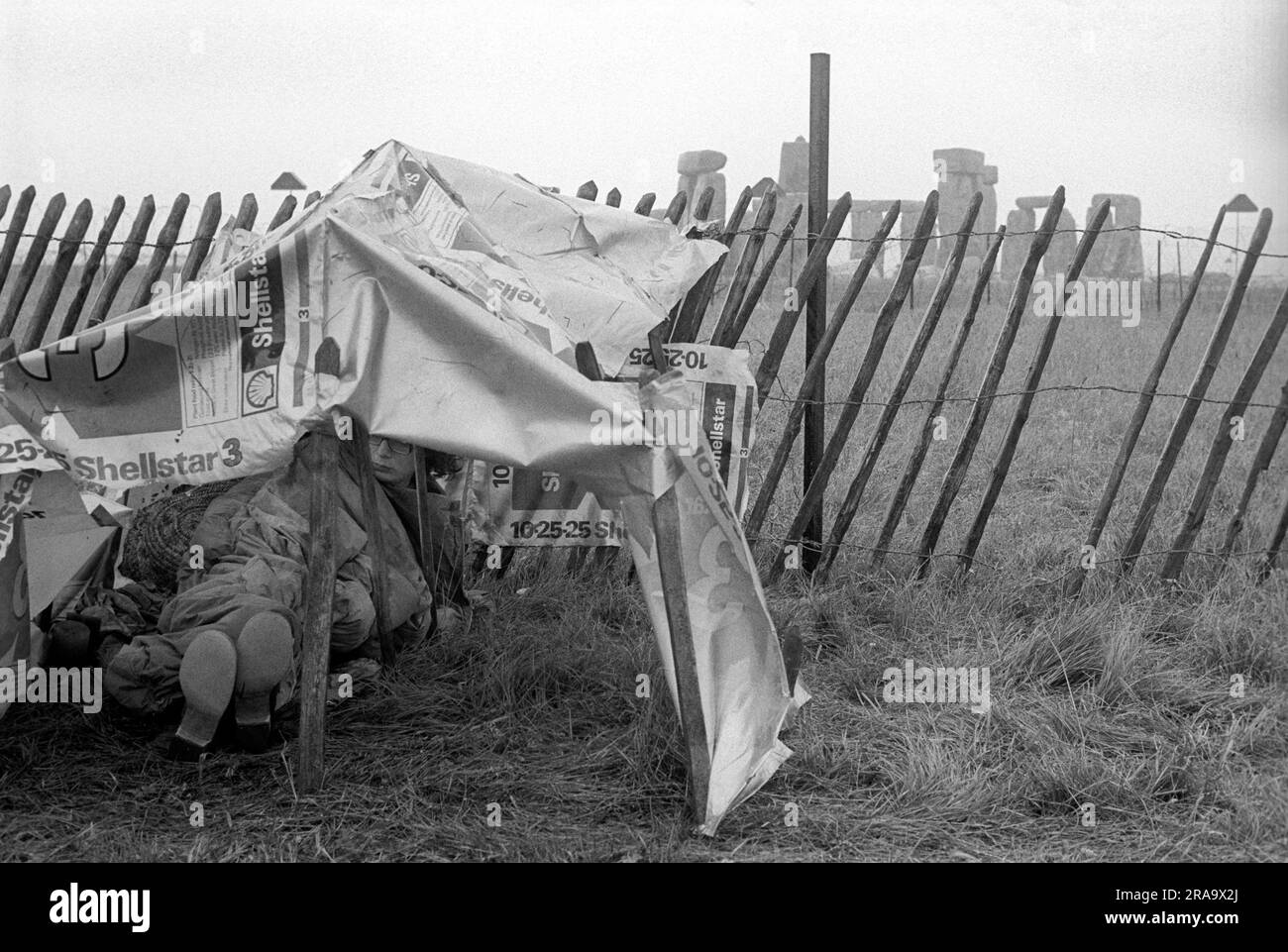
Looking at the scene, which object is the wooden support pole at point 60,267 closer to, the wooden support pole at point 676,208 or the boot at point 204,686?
the boot at point 204,686

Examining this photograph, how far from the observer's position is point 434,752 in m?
3.25

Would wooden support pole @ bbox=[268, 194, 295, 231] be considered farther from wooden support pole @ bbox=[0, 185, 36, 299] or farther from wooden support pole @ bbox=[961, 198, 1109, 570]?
wooden support pole @ bbox=[961, 198, 1109, 570]

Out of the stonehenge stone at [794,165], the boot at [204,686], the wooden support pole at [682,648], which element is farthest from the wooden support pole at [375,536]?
the stonehenge stone at [794,165]

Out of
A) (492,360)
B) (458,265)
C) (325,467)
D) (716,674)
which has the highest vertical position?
(458,265)

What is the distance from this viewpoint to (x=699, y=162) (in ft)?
111

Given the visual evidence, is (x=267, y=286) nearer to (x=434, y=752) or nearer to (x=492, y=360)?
(x=492, y=360)

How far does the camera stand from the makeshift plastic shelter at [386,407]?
2727 millimetres

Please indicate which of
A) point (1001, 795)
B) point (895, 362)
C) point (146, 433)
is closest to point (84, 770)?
point (146, 433)

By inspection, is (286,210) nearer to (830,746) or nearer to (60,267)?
(60,267)

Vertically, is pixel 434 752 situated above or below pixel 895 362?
below

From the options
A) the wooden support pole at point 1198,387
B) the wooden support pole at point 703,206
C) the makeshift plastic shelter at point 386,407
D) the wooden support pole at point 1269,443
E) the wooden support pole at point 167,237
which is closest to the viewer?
the makeshift plastic shelter at point 386,407

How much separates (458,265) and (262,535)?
101cm

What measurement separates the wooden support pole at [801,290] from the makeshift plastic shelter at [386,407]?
1.54 metres

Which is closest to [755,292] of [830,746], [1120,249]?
[830,746]
